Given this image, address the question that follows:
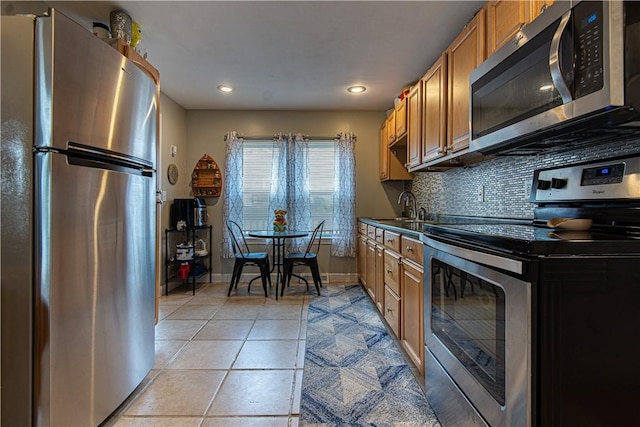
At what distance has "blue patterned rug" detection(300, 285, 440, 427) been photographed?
1529 millimetres

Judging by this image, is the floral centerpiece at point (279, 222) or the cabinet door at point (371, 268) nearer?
the cabinet door at point (371, 268)

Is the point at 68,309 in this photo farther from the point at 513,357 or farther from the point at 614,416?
the point at 614,416

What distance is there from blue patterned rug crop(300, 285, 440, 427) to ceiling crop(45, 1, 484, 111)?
Answer: 90.1 inches

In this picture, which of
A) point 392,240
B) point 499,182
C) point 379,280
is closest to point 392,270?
point 392,240

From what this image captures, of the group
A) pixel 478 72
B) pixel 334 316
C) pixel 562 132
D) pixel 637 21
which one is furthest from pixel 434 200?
→ pixel 637 21

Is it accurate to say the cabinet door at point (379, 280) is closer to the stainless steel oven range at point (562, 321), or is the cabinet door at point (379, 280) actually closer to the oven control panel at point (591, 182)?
the oven control panel at point (591, 182)

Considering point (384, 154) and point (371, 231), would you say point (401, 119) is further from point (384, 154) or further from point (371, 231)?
point (371, 231)

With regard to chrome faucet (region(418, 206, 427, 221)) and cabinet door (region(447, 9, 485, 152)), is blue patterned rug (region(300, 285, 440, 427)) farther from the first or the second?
cabinet door (region(447, 9, 485, 152))

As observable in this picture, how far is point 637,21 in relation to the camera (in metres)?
0.86

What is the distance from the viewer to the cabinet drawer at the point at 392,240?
2207 mm

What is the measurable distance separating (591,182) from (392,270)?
135cm

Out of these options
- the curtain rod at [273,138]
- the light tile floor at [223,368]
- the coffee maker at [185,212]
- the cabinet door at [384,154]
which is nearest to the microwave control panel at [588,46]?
the light tile floor at [223,368]

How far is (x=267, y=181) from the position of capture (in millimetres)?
4230

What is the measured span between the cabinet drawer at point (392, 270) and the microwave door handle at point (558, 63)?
1.39m
